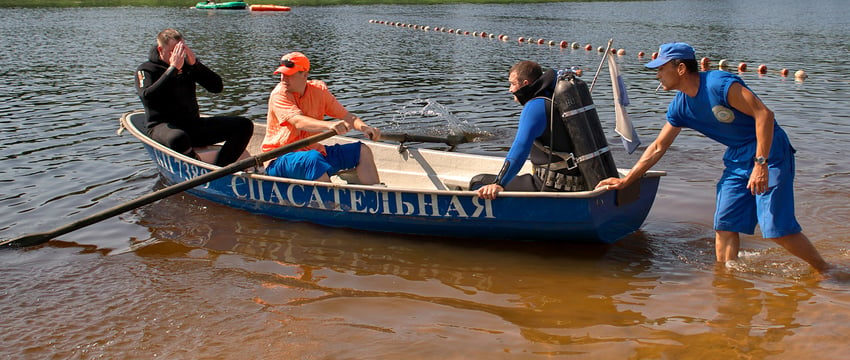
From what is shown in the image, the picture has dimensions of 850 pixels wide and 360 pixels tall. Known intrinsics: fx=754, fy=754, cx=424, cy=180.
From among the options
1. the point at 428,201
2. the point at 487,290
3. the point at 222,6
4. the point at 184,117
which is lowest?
the point at 487,290

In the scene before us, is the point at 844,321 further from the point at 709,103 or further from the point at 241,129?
the point at 241,129

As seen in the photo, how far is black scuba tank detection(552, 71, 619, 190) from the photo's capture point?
640 centimetres

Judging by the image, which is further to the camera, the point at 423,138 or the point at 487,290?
the point at 423,138

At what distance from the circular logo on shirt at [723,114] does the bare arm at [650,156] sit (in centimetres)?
35

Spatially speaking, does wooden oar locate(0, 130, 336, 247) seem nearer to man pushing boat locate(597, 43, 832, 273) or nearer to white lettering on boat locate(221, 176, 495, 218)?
white lettering on boat locate(221, 176, 495, 218)

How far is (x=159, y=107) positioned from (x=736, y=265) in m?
6.74

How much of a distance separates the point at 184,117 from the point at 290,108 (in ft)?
7.63

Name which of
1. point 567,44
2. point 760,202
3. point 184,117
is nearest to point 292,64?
point 184,117

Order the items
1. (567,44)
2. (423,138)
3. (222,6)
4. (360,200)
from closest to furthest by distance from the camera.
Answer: (360,200), (423,138), (567,44), (222,6)

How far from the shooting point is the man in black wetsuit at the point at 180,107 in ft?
29.0

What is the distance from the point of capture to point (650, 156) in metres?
5.99

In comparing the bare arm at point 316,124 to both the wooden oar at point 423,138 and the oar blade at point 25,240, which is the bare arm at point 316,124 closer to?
the wooden oar at point 423,138

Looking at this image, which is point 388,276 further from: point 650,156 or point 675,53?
point 675,53

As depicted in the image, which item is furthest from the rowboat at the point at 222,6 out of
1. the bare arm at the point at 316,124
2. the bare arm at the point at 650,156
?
the bare arm at the point at 650,156
